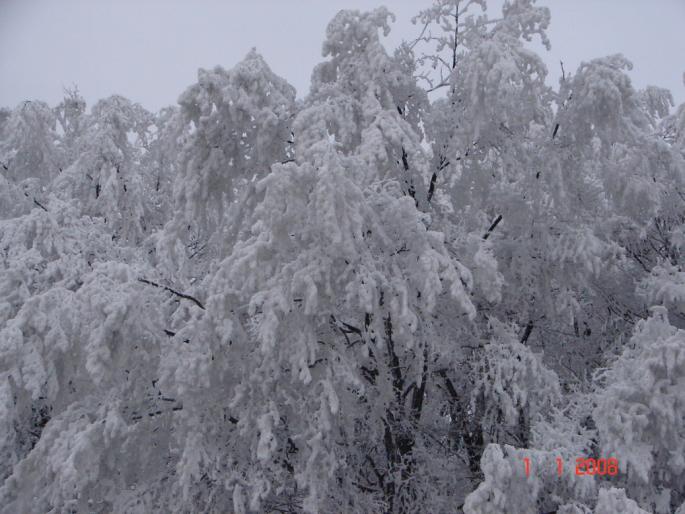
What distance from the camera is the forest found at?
430 centimetres

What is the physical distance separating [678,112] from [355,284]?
507cm

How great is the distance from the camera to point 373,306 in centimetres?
433

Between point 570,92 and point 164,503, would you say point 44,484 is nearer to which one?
point 164,503

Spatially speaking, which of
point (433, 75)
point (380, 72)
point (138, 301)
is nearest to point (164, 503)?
point (138, 301)

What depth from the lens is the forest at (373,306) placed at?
4301 millimetres
